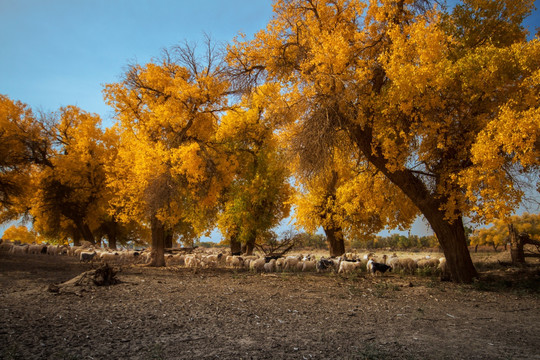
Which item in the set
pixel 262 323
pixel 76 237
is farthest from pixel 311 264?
pixel 76 237

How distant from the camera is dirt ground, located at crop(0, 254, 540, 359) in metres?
4.76

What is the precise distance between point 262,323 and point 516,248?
16.1 m

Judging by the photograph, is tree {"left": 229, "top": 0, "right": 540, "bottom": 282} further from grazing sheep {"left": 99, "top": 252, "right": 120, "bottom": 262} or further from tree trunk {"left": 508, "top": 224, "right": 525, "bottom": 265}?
grazing sheep {"left": 99, "top": 252, "right": 120, "bottom": 262}

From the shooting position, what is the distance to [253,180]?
22.8m

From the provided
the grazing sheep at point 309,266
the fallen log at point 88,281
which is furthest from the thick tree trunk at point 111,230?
the fallen log at point 88,281

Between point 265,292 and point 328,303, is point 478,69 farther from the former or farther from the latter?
point 265,292

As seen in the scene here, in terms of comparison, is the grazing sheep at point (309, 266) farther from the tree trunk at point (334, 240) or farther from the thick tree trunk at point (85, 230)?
the thick tree trunk at point (85, 230)

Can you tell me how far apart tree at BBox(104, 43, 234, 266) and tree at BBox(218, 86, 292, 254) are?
552 centimetres

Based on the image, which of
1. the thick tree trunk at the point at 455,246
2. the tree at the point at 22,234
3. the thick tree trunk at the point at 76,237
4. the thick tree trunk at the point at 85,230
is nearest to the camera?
the thick tree trunk at the point at 455,246

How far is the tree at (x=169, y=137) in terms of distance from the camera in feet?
50.1

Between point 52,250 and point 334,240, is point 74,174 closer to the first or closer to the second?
point 52,250

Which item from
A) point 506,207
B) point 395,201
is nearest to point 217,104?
point 395,201

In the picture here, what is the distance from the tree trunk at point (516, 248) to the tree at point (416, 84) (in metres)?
6.38

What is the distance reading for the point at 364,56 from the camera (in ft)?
41.9
